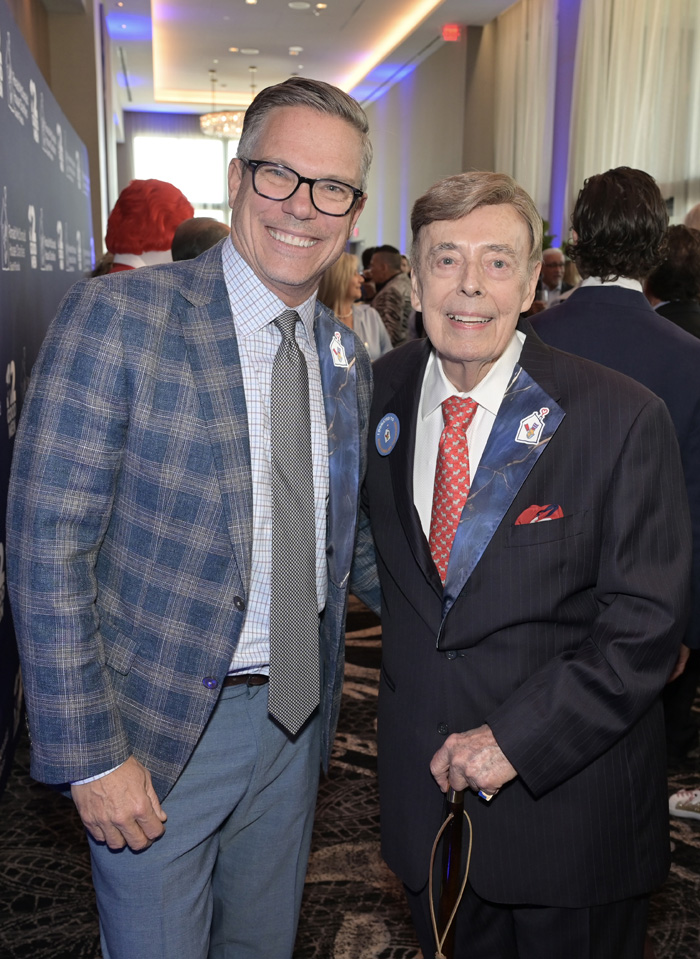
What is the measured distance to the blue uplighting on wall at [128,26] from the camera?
11.0 metres

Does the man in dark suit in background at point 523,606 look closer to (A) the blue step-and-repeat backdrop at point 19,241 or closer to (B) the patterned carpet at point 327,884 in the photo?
(B) the patterned carpet at point 327,884

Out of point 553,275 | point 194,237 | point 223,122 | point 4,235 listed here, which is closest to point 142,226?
point 194,237

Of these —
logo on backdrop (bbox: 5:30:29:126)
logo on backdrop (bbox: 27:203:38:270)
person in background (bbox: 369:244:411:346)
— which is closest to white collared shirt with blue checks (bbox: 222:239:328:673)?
logo on backdrop (bbox: 5:30:29:126)

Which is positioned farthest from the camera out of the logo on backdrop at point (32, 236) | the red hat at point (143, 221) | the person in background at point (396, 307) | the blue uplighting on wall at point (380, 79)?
the blue uplighting on wall at point (380, 79)

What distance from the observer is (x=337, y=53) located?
13688mm

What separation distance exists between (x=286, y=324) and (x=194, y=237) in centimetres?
205

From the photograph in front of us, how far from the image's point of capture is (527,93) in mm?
10789

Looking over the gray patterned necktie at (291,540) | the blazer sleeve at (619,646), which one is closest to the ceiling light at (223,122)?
the gray patterned necktie at (291,540)

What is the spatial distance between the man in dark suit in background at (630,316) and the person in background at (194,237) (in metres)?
1.44

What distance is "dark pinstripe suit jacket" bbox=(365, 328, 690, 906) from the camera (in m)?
1.40

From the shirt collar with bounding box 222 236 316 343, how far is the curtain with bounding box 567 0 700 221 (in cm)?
729

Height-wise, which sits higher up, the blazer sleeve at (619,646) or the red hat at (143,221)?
the red hat at (143,221)

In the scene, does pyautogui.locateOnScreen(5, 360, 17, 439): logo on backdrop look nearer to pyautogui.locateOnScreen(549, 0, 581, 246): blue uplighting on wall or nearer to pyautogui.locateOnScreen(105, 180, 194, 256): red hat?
pyautogui.locateOnScreen(105, 180, 194, 256): red hat

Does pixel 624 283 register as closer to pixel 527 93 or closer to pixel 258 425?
pixel 258 425
